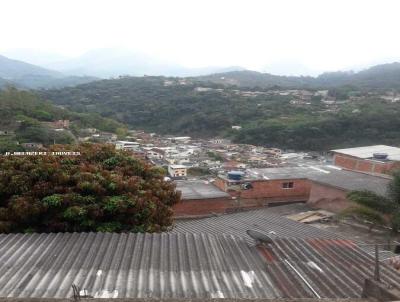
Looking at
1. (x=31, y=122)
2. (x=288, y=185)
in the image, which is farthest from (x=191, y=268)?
(x=31, y=122)

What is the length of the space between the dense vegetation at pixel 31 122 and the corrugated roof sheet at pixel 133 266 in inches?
1221

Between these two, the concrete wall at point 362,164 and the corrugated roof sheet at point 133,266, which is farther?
the concrete wall at point 362,164

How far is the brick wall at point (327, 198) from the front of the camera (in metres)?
14.2

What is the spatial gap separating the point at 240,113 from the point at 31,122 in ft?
128

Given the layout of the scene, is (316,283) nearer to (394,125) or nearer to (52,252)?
(52,252)

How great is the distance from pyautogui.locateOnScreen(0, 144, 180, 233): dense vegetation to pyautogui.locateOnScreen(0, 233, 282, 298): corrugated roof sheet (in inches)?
58.1

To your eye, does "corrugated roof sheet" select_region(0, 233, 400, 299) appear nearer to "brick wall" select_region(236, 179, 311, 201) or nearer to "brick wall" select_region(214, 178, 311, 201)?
"brick wall" select_region(214, 178, 311, 201)

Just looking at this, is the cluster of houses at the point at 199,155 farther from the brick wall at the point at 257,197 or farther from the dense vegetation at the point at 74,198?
the dense vegetation at the point at 74,198

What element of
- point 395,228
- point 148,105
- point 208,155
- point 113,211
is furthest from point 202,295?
point 148,105

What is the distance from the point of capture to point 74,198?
661cm

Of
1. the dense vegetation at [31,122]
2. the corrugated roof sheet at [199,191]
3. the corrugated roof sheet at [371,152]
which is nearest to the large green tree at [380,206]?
the corrugated roof sheet at [199,191]

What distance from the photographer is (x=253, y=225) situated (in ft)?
30.8

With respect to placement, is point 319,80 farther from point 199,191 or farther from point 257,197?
point 199,191

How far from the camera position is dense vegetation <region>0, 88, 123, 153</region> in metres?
40.2
